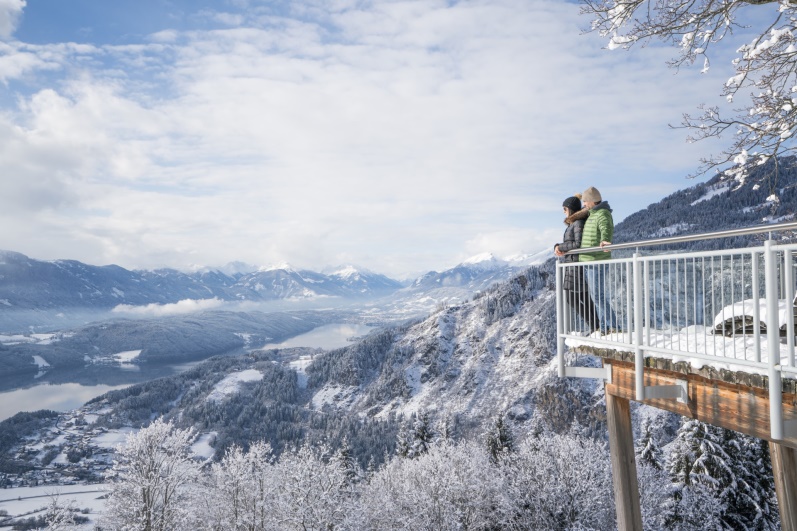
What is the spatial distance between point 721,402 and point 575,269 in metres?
2.88

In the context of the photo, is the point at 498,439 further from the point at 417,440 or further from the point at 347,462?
the point at 347,462

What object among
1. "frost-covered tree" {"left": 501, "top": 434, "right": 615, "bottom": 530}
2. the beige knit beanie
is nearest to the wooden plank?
the beige knit beanie

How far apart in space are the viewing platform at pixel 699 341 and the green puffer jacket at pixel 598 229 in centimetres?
31

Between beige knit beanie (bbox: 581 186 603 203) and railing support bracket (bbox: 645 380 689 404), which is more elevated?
beige knit beanie (bbox: 581 186 603 203)

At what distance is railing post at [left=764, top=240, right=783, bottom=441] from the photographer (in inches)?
151

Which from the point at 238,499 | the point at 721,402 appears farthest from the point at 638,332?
the point at 238,499

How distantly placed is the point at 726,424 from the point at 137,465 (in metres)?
31.8

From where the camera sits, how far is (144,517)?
27.0 m

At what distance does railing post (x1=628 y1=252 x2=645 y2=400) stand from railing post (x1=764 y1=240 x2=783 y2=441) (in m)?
1.51

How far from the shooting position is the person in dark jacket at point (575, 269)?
698 centimetres

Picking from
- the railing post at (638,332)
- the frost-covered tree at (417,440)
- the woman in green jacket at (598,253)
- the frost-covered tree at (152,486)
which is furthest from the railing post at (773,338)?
the frost-covered tree at (417,440)

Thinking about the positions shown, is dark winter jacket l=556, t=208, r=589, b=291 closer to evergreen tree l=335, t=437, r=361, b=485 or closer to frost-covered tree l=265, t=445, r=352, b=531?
frost-covered tree l=265, t=445, r=352, b=531

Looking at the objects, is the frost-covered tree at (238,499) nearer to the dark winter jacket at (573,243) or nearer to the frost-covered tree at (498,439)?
the frost-covered tree at (498,439)

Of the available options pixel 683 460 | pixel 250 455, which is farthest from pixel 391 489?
pixel 683 460
